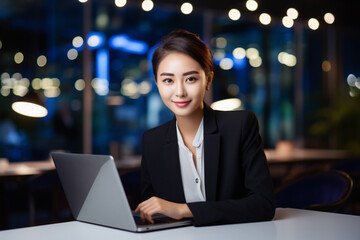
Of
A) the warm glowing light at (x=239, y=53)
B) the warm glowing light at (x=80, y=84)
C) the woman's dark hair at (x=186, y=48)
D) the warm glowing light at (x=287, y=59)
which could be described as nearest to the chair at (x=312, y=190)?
the woman's dark hair at (x=186, y=48)

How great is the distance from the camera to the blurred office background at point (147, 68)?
22.1ft

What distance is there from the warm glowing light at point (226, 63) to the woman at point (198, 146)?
6535 millimetres

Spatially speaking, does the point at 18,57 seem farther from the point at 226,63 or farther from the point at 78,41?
the point at 226,63

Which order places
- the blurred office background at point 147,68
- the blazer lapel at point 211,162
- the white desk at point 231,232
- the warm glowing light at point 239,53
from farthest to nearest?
the warm glowing light at point 239,53, the blurred office background at point 147,68, the blazer lapel at point 211,162, the white desk at point 231,232

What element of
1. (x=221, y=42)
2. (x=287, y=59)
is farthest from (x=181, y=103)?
(x=287, y=59)

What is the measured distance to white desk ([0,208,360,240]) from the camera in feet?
5.16

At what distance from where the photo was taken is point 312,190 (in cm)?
278

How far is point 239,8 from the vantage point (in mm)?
5914

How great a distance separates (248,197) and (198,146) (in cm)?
36

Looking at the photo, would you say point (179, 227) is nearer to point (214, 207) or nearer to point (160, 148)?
point (214, 207)

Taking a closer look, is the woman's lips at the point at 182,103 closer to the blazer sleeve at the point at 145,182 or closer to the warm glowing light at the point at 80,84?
the blazer sleeve at the point at 145,182

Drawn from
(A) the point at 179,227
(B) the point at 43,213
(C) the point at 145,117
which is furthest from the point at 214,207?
(C) the point at 145,117

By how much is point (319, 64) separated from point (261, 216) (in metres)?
8.05

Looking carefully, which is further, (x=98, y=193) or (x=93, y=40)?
(x=93, y=40)
